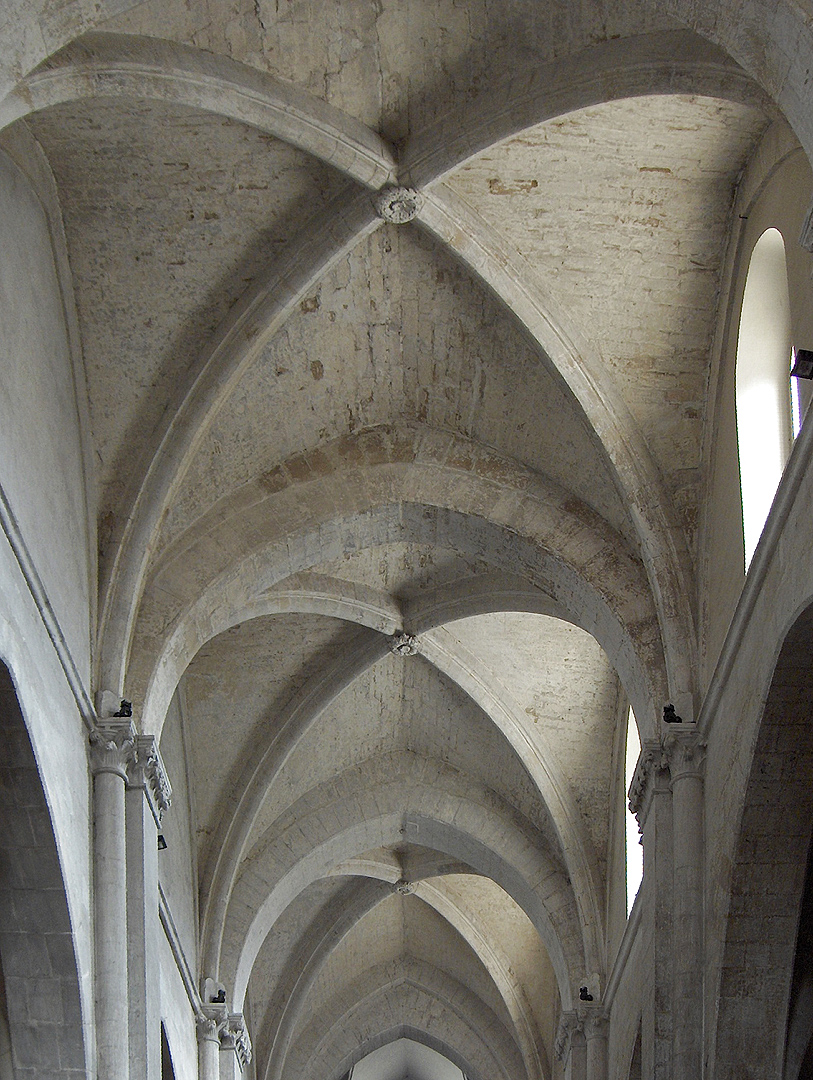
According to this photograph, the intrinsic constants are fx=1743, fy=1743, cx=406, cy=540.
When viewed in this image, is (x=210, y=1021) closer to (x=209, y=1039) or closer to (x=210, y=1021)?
(x=210, y=1021)

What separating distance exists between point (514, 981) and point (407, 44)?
14.1 meters

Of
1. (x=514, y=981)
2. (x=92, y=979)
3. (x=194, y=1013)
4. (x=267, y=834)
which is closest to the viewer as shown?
(x=92, y=979)

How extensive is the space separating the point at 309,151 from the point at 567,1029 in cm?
979

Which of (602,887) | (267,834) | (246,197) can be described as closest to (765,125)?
(246,197)

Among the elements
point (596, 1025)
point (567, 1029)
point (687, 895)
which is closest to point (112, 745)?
point (687, 895)

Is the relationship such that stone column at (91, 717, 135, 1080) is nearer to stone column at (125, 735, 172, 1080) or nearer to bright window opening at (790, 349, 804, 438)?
stone column at (125, 735, 172, 1080)

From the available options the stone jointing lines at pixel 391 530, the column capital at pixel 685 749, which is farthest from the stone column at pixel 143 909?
the column capital at pixel 685 749

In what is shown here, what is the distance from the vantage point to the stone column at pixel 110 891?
1089cm

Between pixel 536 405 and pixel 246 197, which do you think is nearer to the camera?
pixel 246 197

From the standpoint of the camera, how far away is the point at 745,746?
33.7 ft

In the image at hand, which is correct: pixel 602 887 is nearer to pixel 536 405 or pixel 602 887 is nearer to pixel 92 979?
pixel 536 405

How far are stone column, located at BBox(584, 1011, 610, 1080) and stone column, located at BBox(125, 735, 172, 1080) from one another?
602 cm

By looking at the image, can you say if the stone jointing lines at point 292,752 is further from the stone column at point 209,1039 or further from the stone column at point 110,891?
the stone column at point 110,891

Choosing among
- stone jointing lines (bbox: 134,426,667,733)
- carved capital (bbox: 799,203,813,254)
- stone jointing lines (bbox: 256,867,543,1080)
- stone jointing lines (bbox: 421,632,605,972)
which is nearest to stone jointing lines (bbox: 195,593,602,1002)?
stone jointing lines (bbox: 421,632,605,972)
